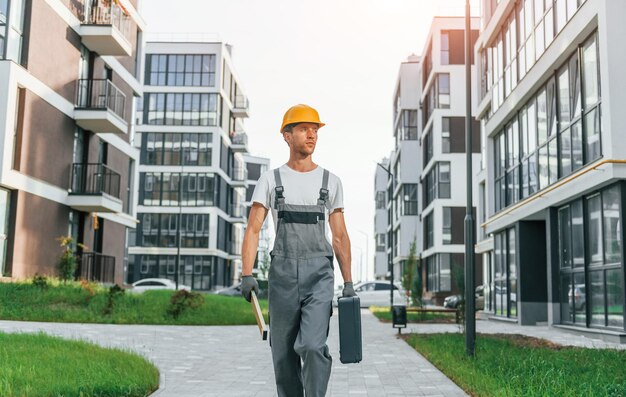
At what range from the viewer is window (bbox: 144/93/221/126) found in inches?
2389

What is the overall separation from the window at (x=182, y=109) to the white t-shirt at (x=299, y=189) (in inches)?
2213

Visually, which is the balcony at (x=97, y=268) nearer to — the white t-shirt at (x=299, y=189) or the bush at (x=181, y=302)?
the bush at (x=181, y=302)

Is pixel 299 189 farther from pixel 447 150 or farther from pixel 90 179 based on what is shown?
pixel 447 150

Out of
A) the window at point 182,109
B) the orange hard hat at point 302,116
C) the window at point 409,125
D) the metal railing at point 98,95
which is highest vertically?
the window at point 182,109

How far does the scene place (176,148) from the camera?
200 ft

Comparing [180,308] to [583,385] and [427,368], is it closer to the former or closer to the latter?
[427,368]

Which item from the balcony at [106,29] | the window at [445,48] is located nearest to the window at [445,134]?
the window at [445,48]

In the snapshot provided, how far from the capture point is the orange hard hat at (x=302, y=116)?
506 centimetres

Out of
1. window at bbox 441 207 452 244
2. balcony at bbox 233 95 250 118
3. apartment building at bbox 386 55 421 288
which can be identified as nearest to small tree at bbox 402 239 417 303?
window at bbox 441 207 452 244

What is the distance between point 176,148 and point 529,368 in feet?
179

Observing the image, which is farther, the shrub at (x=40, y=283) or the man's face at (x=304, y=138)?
the shrub at (x=40, y=283)

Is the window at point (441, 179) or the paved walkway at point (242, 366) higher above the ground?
the window at point (441, 179)

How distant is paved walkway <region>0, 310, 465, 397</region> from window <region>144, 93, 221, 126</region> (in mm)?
44679

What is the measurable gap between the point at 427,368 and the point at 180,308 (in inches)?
456
